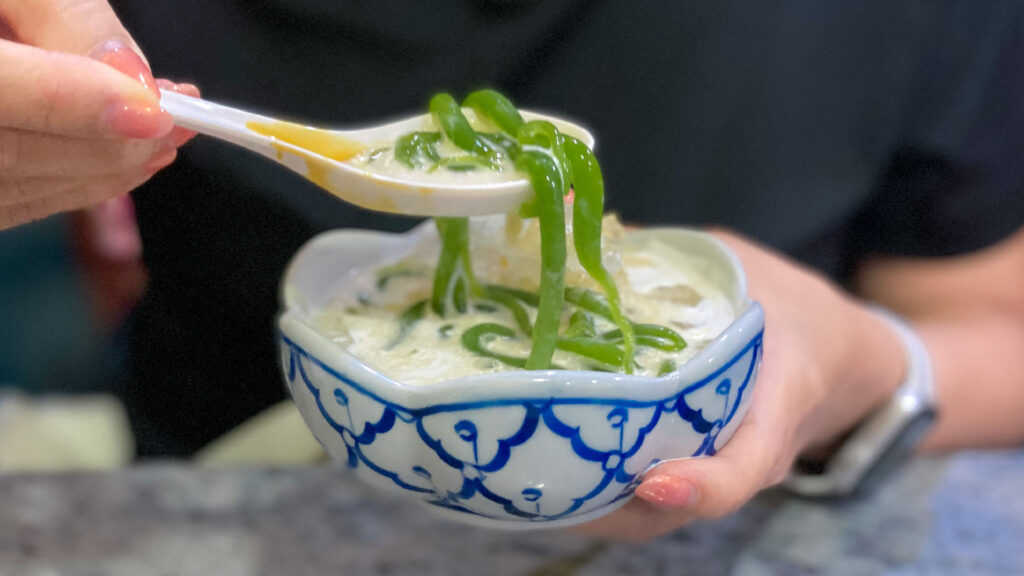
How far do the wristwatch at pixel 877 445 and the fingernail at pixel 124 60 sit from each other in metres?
0.79

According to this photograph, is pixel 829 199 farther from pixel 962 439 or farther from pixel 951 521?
pixel 951 521

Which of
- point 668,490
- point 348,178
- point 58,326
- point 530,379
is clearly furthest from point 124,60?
point 58,326

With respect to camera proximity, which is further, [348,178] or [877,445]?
[877,445]

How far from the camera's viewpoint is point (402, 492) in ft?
2.05

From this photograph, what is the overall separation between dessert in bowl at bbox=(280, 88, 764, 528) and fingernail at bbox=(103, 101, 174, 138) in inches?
7.0

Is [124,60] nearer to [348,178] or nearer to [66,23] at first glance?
[66,23]

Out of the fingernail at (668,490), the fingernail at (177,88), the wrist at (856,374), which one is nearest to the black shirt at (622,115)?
the wrist at (856,374)

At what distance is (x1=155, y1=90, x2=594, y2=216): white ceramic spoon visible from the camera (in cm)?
58

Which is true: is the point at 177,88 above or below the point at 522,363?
above

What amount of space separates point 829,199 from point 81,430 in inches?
63.2

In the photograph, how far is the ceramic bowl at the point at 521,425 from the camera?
532 millimetres

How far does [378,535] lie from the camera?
0.87 metres

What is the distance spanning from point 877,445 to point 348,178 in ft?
2.36

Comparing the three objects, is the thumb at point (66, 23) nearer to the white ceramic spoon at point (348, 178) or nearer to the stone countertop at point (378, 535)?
the white ceramic spoon at point (348, 178)
